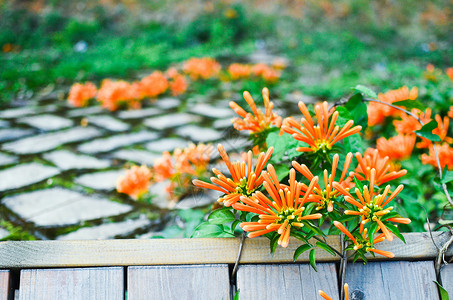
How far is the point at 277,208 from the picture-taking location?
2.85ft

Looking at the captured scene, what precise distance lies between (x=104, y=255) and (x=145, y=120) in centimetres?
203

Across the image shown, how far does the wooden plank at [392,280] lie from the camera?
3.18 ft

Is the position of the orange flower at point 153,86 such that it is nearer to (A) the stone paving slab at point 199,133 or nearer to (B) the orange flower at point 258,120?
(A) the stone paving slab at point 199,133

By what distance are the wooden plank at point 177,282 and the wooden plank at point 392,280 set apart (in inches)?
12.6

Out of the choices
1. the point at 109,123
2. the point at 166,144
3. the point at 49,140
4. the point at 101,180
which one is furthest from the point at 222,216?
the point at 109,123

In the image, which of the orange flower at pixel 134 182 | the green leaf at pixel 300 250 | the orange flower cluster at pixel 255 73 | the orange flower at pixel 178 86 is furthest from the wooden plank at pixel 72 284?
the orange flower cluster at pixel 255 73

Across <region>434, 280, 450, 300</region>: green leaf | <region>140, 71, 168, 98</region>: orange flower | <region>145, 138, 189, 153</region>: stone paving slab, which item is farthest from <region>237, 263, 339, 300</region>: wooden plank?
<region>140, 71, 168, 98</region>: orange flower

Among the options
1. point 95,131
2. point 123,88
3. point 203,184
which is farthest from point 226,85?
point 203,184

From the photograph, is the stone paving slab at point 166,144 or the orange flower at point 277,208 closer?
the orange flower at point 277,208

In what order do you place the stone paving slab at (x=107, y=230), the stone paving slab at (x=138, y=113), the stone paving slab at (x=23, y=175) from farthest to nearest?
the stone paving slab at (x=138, y=113)
the stone paving slab at (x=23, y=175)
the stone paving slab at (x=107, y=230)

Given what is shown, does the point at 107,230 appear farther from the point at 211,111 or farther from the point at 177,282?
the point at 211,111

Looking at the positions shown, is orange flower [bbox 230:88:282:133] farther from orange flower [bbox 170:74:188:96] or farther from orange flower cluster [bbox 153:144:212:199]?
orange flower [bbox 170:74:188:96]

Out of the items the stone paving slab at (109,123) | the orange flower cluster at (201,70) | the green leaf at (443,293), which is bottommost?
the green leaf at (443,293)

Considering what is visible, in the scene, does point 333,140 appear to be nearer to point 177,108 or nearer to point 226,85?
point 177,108
